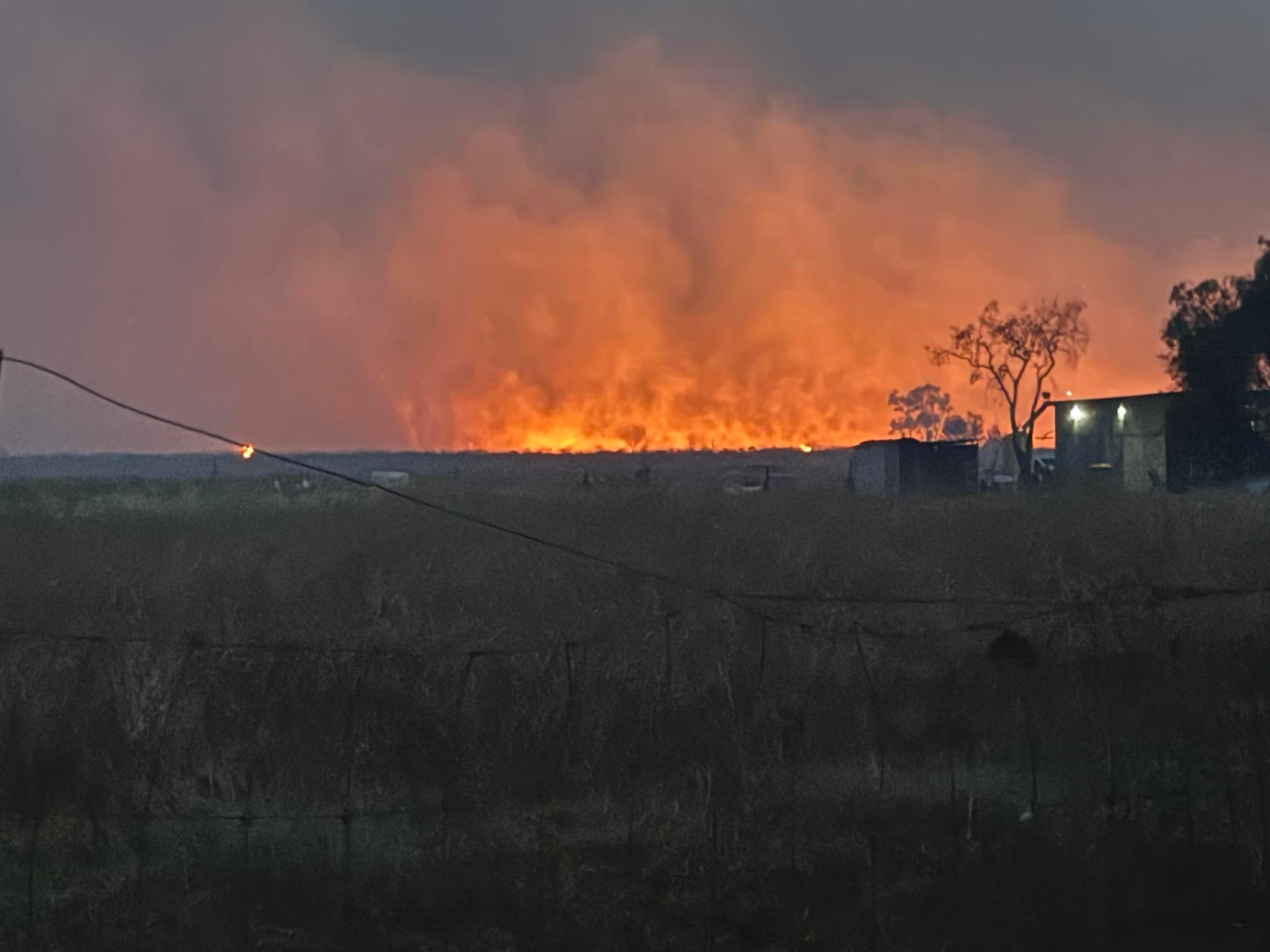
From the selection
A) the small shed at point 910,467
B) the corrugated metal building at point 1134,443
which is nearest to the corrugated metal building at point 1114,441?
the corrugated metal building at point 1134,443

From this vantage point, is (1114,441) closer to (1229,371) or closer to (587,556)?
(1229,371)

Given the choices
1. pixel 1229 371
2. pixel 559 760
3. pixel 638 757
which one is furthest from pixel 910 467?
pixel 559 760

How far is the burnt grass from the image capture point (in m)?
17.0

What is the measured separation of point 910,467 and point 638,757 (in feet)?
74.8

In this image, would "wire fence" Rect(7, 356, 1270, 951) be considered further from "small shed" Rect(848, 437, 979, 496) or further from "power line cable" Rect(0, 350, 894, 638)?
"small shed" Rect(848, 437, 979, 496)

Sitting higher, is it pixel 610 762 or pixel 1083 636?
pixel 1083 636

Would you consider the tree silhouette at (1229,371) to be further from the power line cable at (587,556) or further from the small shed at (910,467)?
the power line cable at (587,556)

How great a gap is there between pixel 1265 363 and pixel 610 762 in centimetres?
2950

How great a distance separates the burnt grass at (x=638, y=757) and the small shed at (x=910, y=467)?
1476cm

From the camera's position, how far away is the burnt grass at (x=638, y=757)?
55.6ft

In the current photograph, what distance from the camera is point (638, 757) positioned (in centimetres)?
1870

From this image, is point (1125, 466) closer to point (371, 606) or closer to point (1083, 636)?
point (1083, 636)

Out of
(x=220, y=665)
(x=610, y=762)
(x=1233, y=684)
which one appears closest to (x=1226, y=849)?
(x=1233, y=684)

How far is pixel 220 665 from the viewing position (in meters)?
20.1
